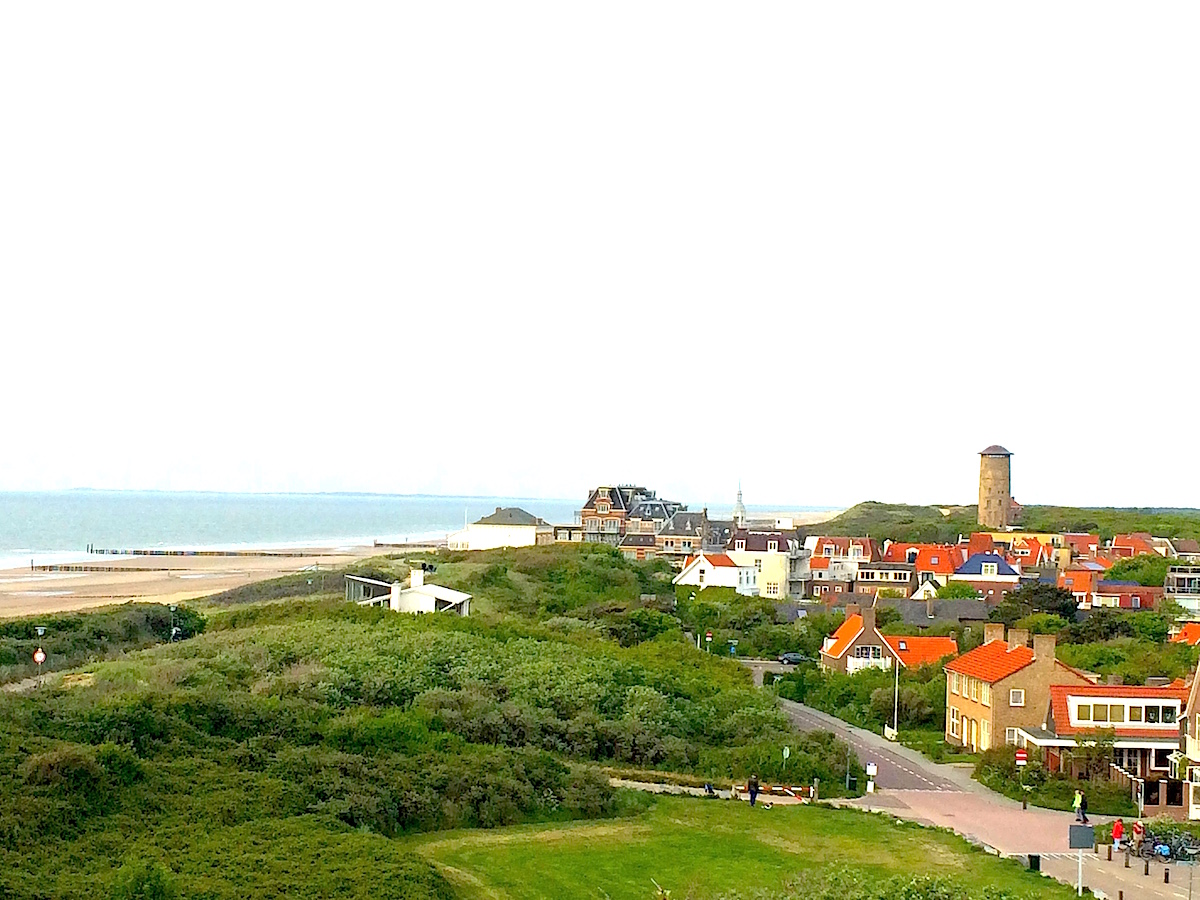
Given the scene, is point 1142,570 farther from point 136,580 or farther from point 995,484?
point 136,580

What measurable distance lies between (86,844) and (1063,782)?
940 inches

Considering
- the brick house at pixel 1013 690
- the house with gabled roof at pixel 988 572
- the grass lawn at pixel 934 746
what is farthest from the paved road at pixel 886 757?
the house with gabled roof at pixel 988 572

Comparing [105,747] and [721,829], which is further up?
[105,747]

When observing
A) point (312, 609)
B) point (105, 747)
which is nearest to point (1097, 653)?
point (312, 609)

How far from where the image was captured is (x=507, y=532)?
114750 millimetres

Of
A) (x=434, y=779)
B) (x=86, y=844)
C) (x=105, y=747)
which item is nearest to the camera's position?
(x=86, y=844)

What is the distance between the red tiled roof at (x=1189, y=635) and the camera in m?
52.7

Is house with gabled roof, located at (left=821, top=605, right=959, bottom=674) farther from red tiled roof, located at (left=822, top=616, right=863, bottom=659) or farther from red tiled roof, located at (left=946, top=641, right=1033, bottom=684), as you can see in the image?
red tiled roof, located at (left=946, top=641, right=1033, bottom=684)

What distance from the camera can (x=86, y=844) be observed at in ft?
70.4

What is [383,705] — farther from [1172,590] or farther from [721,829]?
[1172,590]

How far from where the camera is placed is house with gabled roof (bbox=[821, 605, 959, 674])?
52.3 m

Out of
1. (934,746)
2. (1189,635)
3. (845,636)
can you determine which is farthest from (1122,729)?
(1189,635)

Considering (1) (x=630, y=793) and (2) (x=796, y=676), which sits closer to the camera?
(1) (x=630, y=793)

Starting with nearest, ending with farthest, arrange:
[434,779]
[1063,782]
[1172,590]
A: 1. [434,779]
2. [1063,782]
3. [1172,590]
